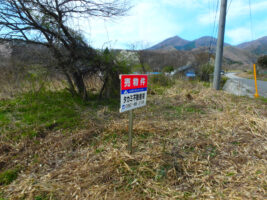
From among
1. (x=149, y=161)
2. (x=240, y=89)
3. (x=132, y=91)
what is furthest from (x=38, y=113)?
(x=240, y=89)

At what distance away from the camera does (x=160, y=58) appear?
22875 millimetres

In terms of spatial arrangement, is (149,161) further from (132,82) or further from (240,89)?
(240,89)

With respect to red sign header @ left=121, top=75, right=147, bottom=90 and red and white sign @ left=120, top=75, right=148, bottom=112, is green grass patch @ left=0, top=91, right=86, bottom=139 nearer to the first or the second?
red and white sign @ left=120, top=75, right=148, bottom=112

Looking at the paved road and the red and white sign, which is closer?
the red and white sign

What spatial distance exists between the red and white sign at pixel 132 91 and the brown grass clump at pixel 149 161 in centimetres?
78

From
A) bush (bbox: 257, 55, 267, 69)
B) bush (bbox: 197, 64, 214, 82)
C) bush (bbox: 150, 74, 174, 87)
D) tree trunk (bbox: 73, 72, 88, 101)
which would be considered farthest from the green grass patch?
bush (bbox: 257, 55, 267, 69)

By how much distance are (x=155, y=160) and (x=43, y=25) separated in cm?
456

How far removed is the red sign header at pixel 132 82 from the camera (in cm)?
205

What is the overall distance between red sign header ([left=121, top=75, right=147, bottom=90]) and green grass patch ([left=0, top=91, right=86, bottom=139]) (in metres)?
2.04

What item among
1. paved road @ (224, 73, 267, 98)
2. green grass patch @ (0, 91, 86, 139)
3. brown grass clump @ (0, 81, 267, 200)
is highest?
paved road @ (224, 73, 267, 98)

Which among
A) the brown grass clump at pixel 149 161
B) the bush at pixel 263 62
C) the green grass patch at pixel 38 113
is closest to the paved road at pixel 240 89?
the brown grass clump at pixel 149 161

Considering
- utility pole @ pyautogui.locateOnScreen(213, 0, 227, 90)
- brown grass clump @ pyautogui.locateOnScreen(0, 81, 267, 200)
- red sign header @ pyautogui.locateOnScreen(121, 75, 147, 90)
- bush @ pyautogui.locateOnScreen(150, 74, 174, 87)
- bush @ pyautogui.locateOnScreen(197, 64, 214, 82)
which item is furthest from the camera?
bush @ pyautogui.locateOnScreen(197, 64, 214, 82)

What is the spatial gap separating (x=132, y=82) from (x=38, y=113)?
3.10 meters

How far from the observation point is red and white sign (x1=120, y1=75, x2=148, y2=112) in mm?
2078
